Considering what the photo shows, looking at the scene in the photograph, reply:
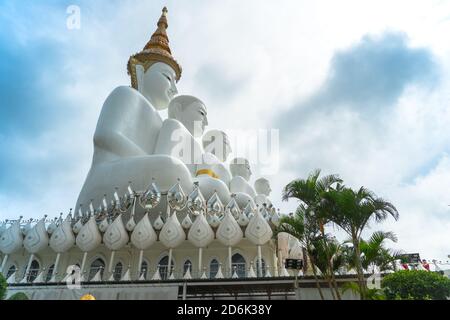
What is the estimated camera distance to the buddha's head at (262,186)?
31484mm

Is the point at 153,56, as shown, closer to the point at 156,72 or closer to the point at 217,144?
the point at 156,72

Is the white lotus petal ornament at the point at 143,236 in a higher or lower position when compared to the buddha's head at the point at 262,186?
lower

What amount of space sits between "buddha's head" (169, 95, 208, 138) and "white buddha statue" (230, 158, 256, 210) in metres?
4.61

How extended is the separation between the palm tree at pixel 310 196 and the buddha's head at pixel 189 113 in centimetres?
2046

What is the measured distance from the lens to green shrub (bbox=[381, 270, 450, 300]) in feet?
30.8

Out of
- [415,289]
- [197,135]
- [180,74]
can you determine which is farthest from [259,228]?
[180,74]

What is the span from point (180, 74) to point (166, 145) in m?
14.4

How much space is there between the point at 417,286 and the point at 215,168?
20218 mm

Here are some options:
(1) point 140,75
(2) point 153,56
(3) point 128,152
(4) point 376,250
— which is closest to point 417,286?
(4) point 376,250

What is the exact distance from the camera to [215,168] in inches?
1125

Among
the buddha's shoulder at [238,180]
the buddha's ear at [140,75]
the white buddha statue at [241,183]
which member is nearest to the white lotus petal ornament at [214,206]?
the white buddha statue at [241,183]

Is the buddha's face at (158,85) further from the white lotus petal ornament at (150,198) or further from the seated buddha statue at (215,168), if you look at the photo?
the white lotus petal ornament at (150,198)
